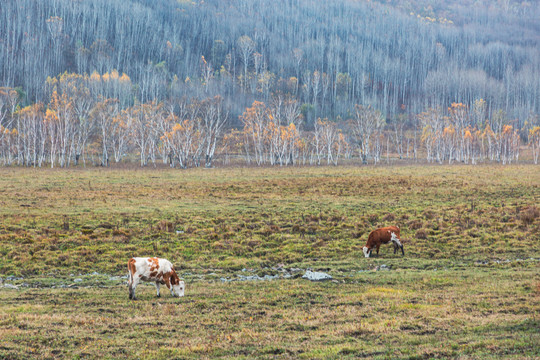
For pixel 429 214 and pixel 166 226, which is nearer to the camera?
pixel 166 226

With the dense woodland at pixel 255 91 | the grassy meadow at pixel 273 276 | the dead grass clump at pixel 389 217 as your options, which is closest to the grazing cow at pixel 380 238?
the grassy meadow at pixel 273 276

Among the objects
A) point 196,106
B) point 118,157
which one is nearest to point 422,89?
point 196,106

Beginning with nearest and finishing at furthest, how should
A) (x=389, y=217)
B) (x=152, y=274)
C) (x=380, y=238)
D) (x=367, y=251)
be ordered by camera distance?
(x=152, y=274) < (x=367, y=251) < (x=380, y=238) < (x=389, y=217)

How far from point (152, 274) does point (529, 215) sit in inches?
998

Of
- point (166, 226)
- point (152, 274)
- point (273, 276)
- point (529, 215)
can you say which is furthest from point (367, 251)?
point (529, 215)

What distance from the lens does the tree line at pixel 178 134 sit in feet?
302

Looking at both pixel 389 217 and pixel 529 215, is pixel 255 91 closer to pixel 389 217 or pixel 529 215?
pixel 389 217

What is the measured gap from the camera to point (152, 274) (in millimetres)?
14156

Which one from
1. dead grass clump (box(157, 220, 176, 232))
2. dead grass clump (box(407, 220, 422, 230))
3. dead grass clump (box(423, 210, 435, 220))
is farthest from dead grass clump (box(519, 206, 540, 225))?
dead grass clump (box(157, 220, 176, 232))

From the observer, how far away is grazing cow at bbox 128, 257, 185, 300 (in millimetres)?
13867

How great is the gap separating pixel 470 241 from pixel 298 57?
174 meters

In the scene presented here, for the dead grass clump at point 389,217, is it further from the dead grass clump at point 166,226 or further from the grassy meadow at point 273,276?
the dead grass clump at point 166,226

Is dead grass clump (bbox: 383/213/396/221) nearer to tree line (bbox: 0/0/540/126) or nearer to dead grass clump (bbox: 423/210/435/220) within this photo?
dead grass clump (bbox: 423/210/435/220)

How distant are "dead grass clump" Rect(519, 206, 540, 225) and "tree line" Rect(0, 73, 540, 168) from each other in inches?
2431
